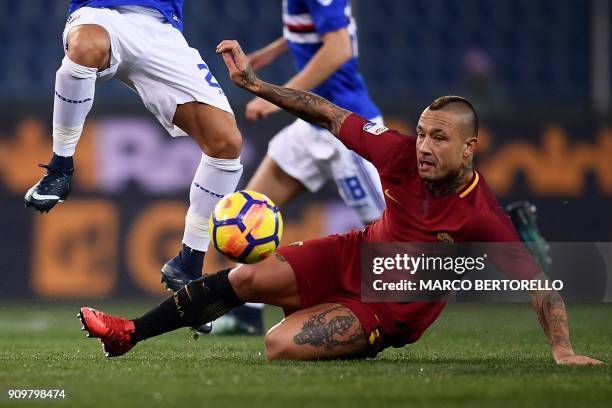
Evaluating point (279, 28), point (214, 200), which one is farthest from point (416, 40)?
point (214, 200)

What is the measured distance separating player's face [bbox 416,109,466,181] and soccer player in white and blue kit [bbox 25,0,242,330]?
1264 mm

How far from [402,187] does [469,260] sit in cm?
47

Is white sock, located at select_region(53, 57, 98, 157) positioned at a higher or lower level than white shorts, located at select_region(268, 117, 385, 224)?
higher

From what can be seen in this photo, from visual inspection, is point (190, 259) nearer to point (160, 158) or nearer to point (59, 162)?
point (59, 162)

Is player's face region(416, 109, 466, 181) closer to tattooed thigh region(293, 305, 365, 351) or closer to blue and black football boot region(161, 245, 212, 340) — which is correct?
tattooed thigh region(293, 305, 365, 351)

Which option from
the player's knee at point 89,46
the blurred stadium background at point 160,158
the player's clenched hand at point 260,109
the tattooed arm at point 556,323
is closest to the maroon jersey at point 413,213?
the tattooed arm at point 556,323

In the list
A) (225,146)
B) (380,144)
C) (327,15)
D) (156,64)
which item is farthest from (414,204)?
(327,15)

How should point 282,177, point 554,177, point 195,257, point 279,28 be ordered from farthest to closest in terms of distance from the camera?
point 279,28 → point 554,177 → point 282,177 → point 195,257

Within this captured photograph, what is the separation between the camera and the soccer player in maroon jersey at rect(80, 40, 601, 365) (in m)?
5.45

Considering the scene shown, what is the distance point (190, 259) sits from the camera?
645 centimetres

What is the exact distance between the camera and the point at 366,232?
586cm

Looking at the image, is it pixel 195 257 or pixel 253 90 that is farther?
pixel 195 257

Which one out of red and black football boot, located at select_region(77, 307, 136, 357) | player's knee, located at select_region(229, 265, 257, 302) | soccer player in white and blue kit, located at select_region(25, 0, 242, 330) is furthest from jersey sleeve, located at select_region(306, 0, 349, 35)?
red and black football boot, located at select_region(77, 307, 136, 357)

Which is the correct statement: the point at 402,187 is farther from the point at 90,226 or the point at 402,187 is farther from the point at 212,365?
the point at 90,226
